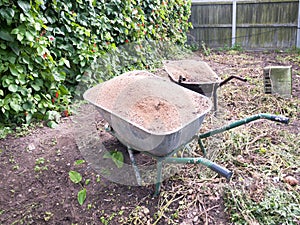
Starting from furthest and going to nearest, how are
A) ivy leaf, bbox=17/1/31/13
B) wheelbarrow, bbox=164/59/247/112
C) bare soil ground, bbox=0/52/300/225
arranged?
wheelbarrow, bbox=164/59/247/112 < ivy leaf, bbox=17/1/31/13 < bare soil ground, bbox=0/52/300/225

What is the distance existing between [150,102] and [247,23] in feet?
18.3

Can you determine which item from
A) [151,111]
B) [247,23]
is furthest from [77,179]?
[247,23]

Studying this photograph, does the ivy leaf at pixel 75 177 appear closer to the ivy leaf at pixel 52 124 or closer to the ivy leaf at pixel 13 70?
the ivy leaf at pixel 52 124

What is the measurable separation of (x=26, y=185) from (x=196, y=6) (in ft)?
19.9

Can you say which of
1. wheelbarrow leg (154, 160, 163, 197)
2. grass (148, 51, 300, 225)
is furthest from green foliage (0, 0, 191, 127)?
grass (148, 51, 300, 225)

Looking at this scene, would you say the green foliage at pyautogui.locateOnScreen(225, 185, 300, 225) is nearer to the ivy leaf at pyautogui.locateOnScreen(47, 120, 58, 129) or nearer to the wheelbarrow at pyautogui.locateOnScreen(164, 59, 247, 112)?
the wheelbarrow at pyautogui.locateOnScreen(164, 59, 247, 112)

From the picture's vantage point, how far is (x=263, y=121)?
9.00 ft

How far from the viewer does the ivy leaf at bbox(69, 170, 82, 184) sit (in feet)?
6.16

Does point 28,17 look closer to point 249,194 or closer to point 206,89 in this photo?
point 206,89

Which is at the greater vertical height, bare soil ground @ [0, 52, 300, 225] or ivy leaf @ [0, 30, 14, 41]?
ivy leaf @ [0, 30, 14, 41]

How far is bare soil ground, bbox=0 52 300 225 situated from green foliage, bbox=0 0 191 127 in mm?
350

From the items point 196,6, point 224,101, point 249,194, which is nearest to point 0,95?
point 249,194

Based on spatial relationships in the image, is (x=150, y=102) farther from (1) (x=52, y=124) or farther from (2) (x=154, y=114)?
(1) (x=52, y=124)

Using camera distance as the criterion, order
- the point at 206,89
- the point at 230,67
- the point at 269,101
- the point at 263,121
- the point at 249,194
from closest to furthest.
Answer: the point at 249,194
the point at 206,89
the point at 263,121
the point at 269,101
the point at 230,67
